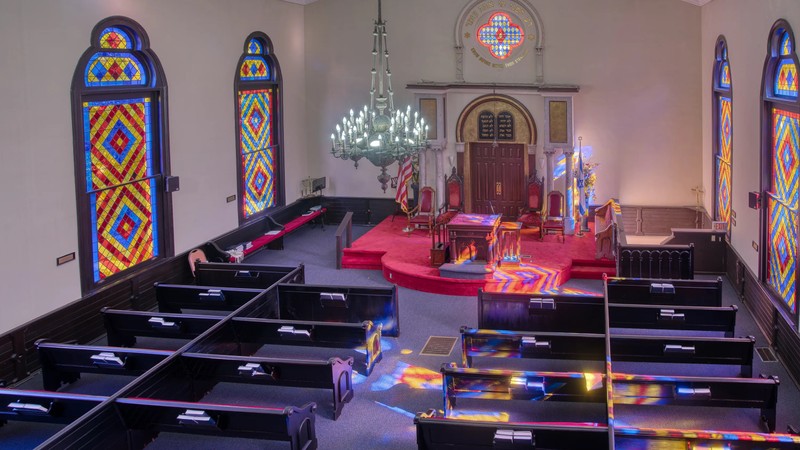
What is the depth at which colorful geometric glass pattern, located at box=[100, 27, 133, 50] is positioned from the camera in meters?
11.5

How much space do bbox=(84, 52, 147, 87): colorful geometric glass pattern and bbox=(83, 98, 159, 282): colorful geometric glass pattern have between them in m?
0.27

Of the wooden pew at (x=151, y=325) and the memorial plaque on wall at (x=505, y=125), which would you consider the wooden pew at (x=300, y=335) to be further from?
the memorial plaque on wall at (x=505, y=125)

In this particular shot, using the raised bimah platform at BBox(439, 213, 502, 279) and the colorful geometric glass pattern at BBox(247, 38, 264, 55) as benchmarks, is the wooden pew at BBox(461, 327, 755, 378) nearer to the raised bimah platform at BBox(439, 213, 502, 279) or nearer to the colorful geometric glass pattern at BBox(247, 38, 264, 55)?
the raised bimah platform at BBox(439, 213, 502, 279)

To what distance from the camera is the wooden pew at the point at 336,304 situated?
1130 centimetres

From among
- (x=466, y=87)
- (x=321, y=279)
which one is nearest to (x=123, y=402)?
(x=321, y=279)

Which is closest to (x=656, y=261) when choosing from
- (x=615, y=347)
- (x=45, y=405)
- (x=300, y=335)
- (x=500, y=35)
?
(x=615, y=347)

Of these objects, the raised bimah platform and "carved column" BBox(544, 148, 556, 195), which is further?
"carved column" BBox(544, 148, 556, 195)

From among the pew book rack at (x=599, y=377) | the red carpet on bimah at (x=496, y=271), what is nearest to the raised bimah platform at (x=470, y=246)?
the red carpet on bimah at (x=496, y=271)

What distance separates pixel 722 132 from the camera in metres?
15.0

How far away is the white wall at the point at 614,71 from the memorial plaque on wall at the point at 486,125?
1.76 feet

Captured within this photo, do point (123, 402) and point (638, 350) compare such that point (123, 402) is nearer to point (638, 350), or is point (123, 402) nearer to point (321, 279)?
point (638, 350)

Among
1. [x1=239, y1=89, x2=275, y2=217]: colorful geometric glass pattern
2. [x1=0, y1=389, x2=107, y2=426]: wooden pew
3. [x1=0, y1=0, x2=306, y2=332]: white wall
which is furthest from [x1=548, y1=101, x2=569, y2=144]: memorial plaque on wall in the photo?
[x1=0, y1=389, x2=107, y2=426]: wooden pew

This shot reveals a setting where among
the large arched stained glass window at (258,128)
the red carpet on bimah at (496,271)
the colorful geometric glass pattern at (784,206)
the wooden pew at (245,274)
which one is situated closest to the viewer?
the colorful geometric glass pattern at (784,206)

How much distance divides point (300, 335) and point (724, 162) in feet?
27.7
